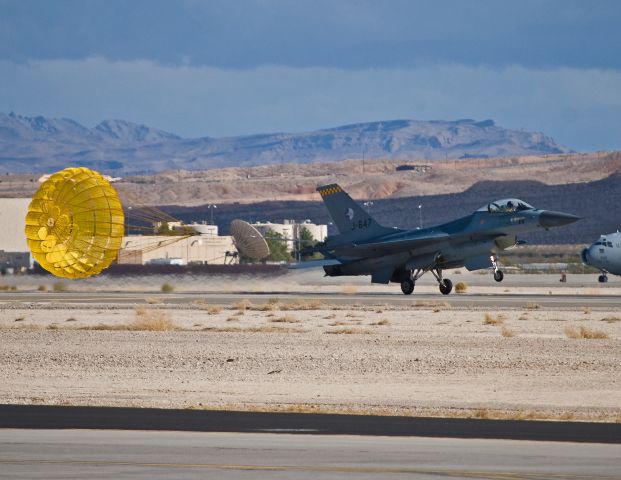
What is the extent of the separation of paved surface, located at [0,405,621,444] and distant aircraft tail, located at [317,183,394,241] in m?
36.1

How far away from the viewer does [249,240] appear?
214 ft

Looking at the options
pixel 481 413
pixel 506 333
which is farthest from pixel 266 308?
pixel 481 413

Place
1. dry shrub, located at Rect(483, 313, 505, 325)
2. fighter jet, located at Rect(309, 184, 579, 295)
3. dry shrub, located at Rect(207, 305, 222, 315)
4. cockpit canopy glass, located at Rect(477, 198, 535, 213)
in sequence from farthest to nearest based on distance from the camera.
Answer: cockpit canopy glass, located at Rect(477, 198, 535, 213) → fighter jet, located at Rect(309, 184, 579, 295) → dry shrub, located at Rect(207, 305, 222, 315) → dry shrub, located at Rect(483, 313, 505, 325)

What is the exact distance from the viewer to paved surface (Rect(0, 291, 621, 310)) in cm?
4700

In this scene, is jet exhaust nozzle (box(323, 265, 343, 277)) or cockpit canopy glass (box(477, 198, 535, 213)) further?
jet exhaust nozzle (box(323, 265, 343, 277))

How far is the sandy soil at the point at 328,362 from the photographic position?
66.7 feet

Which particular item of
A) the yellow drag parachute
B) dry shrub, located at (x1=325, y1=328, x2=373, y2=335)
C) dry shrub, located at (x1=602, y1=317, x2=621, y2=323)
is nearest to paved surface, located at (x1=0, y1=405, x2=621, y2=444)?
dry shrub, located at (x1=325, y1=328, x2=373, y2=335)

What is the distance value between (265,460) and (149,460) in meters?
1.28

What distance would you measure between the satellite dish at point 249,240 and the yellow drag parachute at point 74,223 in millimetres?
16837

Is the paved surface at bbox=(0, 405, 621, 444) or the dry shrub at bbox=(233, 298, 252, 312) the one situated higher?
the dry shrub at bbox=(233, 298, 252, 312)

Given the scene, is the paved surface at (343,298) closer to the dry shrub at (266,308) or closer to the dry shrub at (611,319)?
the dry shrub at (266,308)

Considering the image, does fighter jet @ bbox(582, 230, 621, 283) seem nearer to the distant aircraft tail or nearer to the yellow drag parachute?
the distant aircraft tail

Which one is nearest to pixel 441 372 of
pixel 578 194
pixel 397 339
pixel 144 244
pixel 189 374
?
pixel 189 374

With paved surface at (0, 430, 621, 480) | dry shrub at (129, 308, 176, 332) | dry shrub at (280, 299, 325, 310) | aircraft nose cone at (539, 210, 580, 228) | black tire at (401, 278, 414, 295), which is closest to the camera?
paved surface at (0, 430, 621, 480)
